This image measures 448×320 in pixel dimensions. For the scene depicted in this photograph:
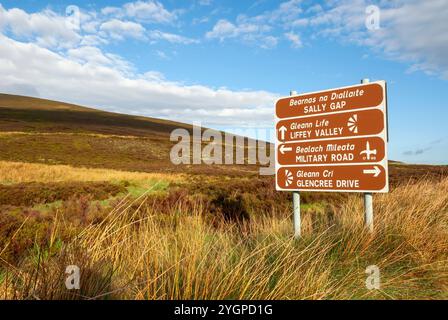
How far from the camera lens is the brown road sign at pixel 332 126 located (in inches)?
193

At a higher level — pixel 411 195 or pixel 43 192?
pixel 411 195

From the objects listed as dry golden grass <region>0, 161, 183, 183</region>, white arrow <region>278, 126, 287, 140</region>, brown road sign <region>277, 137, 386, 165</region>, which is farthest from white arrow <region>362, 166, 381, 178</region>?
dry golden grass <region>0, 161, 183, 183</region>

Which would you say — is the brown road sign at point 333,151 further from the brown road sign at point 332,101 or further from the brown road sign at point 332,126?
the brown road sign at point 332,101

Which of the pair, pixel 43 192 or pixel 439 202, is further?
pixel 43 192

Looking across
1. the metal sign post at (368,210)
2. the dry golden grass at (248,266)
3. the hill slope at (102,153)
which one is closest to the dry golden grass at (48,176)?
the hill slope at (102,153)

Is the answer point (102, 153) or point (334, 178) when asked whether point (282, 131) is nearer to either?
point (334, 178)

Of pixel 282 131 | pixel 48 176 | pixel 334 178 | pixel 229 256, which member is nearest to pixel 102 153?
pixel 48 176

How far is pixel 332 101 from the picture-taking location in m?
5.35

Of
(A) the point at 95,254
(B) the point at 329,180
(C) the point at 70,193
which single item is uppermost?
(B) the point at 329,180

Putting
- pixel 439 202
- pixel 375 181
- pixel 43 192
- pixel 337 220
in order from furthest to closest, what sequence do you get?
pixel 43 192 → pixel 439 202 → pixel 337 220 → pixel 375 181
